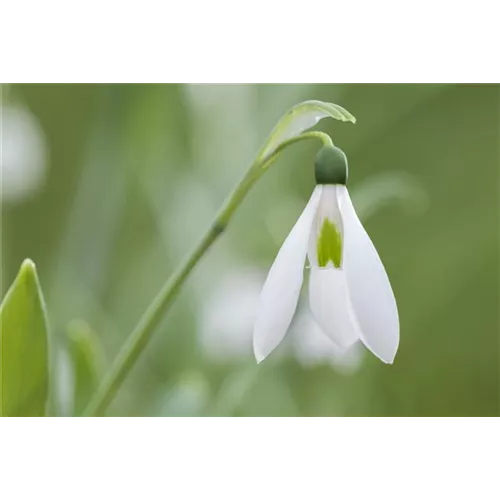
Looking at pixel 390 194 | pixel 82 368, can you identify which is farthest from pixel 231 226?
pixel 82 368

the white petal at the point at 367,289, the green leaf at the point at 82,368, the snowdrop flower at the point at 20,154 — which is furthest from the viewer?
the snowdrop flower at the point at 20,154

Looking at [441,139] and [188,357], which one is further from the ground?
[441,139]

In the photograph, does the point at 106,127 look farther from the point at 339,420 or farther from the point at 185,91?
the point at 339,420

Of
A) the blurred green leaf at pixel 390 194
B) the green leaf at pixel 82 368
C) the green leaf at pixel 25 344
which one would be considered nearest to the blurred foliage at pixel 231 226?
the blurred green leaf at pixel 390 194

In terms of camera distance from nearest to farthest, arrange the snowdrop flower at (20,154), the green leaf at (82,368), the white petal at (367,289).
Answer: the white petal at (367,289), the green leaf at (82,368), the snowdrop flower at (20,154)

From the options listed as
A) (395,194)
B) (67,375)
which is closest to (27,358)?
(67,375)

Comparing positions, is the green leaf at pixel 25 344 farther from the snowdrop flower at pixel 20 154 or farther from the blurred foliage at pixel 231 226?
the snowdrop flower at pixel 20 154
